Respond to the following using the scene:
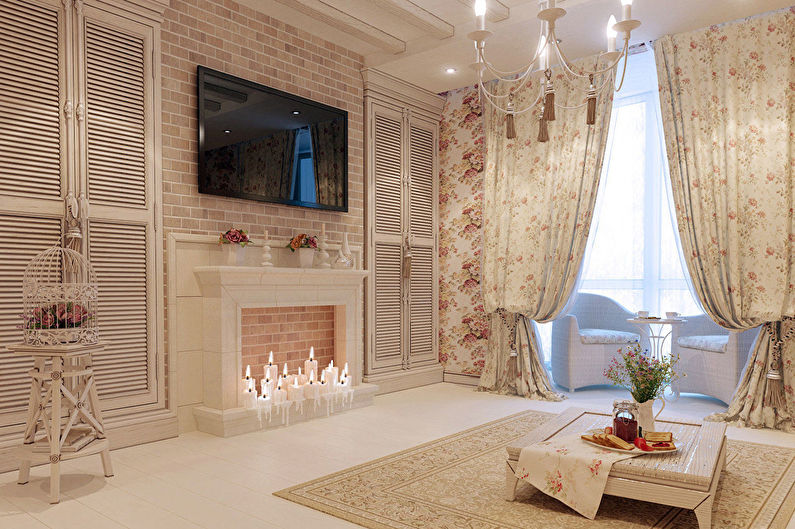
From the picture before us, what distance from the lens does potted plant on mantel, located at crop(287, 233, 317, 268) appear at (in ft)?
15.1

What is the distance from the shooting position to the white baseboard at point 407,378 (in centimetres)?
549

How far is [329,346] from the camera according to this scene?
16.7 feet

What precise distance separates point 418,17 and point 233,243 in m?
2.28

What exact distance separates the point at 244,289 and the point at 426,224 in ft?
8.30

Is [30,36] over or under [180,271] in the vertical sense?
over

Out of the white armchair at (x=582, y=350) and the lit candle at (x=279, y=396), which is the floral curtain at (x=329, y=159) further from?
the white armchair at (x=582, y=350)

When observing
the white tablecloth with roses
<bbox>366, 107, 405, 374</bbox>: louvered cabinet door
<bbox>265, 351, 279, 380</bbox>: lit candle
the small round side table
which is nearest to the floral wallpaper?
<bbox>366, 107, 405, 374</bbox>: louvered cabinet door

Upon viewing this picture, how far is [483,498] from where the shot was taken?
2773mm

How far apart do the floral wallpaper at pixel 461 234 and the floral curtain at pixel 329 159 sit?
1.52 metres

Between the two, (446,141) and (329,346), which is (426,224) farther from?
(329,346)

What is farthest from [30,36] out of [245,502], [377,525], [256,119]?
[377,525]

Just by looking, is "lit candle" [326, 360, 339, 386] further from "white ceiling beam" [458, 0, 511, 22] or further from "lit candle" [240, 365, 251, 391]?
"white ceiling beam" [458, 0, 511, 22]

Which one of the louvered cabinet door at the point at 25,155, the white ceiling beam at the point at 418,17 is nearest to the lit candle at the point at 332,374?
the louvered cabinet door at the point at 25,155

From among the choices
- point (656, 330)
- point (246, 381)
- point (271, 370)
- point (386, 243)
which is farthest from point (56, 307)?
point (656, 330)
